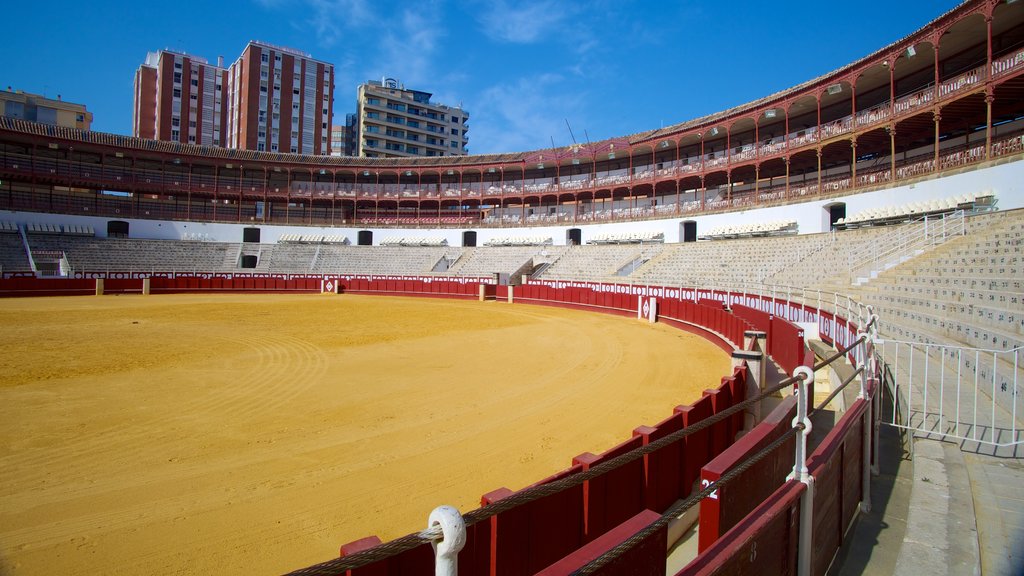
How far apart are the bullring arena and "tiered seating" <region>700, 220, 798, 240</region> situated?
18cm

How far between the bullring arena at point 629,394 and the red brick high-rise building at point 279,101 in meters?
47.1

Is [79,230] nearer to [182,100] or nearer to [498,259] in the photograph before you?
[498,259]

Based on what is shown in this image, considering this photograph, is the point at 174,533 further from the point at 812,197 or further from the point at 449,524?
the point at 812,197

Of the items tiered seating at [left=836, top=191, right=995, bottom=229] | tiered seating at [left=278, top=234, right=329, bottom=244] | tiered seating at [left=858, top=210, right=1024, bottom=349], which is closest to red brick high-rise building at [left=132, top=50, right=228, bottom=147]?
tiered seating at [left=278, top=234, right=329, bottom=244]

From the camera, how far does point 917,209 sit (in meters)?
22.0

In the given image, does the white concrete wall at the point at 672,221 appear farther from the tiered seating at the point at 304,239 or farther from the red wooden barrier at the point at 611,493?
the red wooden barrier at the point at 611,493

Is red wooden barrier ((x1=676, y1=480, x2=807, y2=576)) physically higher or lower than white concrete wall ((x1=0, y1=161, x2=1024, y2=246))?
lower

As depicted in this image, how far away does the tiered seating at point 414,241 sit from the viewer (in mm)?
50062

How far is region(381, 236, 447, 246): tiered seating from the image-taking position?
5006 cm

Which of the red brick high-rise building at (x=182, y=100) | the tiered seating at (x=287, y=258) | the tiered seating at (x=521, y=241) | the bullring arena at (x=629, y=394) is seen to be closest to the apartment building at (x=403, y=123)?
the red brick high-rise building at (x=182, y=100)

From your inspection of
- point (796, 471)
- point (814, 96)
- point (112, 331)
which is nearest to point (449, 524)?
point (796, 471)

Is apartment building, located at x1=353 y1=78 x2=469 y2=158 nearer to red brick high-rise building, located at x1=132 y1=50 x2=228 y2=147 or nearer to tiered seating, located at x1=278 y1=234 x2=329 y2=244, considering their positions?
red brick high-rise building, located at x1=132 y1=50 x2=228 y2=147

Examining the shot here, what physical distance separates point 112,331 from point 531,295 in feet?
71.2

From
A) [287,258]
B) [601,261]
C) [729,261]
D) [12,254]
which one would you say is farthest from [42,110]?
[729,261]
